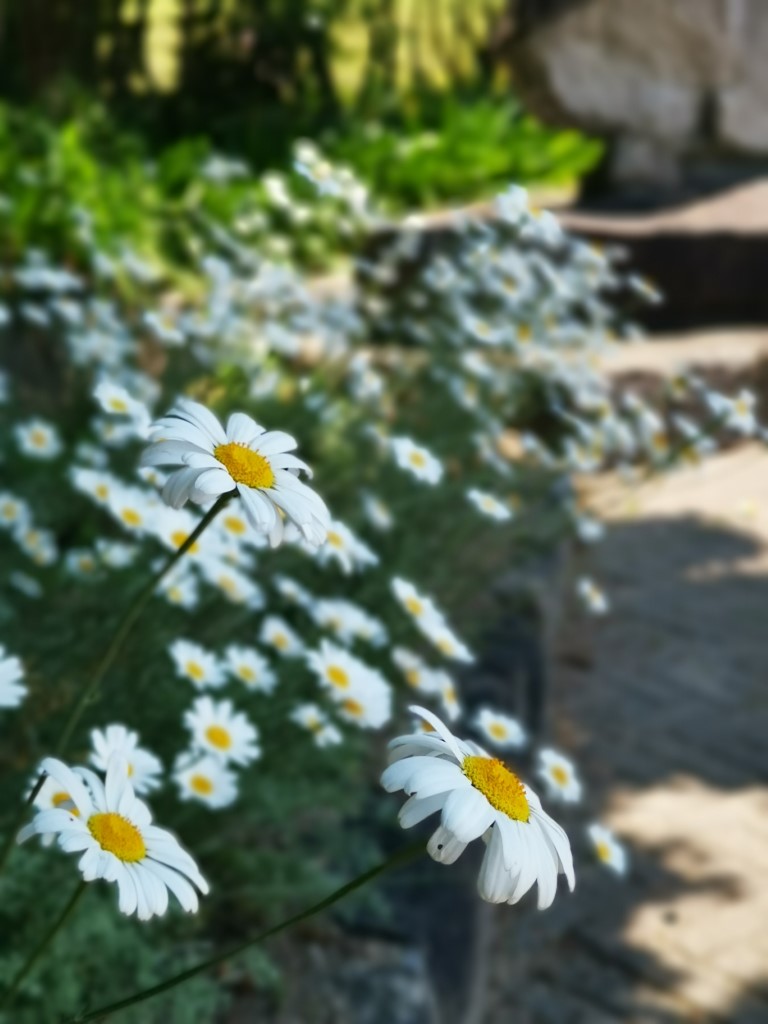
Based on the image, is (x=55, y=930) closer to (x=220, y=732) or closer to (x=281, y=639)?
(x=220, y=732)

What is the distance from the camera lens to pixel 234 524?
2.58m

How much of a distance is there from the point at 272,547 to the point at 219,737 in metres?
0.87

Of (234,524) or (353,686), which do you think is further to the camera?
(234,524)

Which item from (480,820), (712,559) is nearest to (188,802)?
(480,820)

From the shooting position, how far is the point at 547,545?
14.8 ft

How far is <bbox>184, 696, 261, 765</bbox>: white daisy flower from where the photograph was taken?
2066 millimetres

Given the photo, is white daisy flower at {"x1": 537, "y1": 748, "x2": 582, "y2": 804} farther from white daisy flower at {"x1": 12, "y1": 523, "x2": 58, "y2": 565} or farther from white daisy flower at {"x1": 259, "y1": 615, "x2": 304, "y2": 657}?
white daisy flower at {"x1": 12, "y1": 523, "x2": 58, "y2": 565}

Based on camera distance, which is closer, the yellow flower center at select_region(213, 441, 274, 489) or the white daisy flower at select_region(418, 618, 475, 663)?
the yellow flower center at select_region(213, 441, 274, 489)

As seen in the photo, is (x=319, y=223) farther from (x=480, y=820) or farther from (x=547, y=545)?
(x=480, y=820)

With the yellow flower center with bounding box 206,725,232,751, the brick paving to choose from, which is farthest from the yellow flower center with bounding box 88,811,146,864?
the brick paving

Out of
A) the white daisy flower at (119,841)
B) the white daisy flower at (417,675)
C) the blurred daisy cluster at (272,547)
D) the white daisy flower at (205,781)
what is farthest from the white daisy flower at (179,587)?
the white daisy flower at (119,841)

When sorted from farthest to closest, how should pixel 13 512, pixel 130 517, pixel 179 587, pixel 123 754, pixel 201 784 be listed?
pixel 13 512 < pixel 130 517 < pixel 179 587 < pixel 201 784 < pixel 123 754

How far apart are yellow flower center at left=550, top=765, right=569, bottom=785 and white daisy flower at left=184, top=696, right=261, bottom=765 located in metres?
0.57

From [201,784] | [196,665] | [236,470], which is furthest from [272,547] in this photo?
[196,665]
